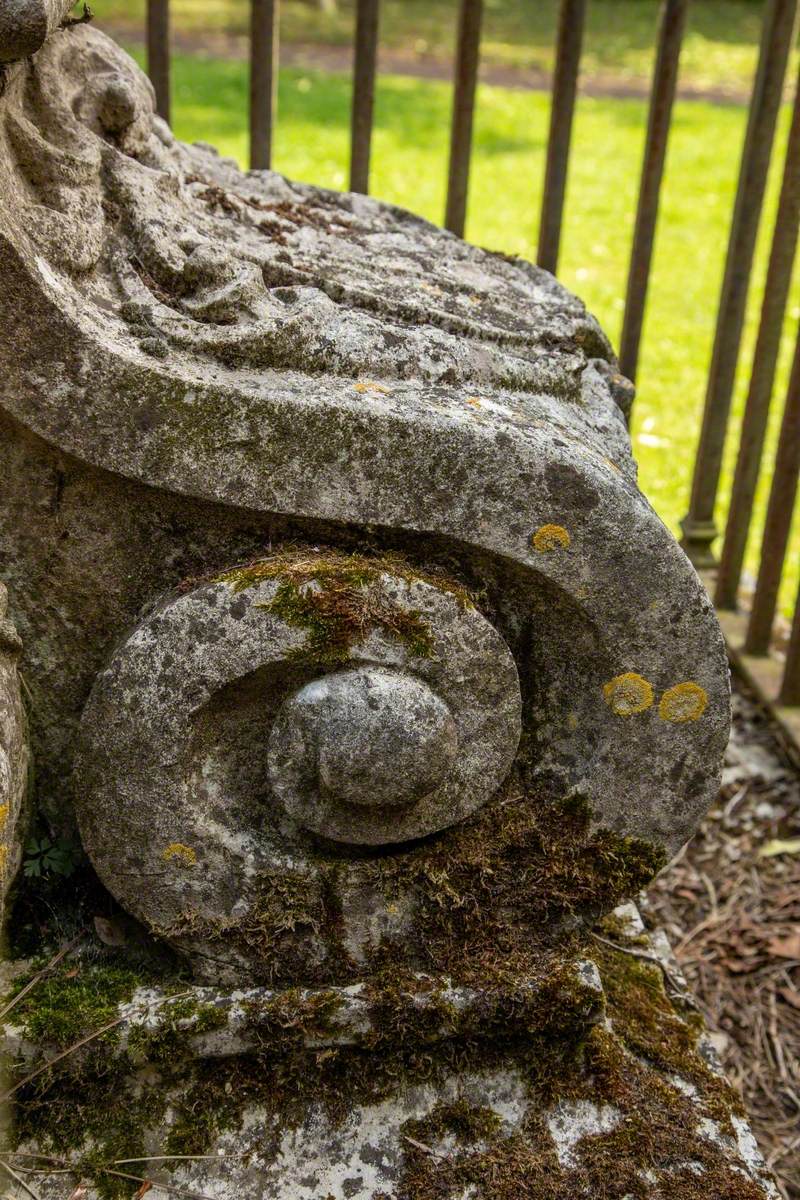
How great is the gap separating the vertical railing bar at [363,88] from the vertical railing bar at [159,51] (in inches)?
15.4

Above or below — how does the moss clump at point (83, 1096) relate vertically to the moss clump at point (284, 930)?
below

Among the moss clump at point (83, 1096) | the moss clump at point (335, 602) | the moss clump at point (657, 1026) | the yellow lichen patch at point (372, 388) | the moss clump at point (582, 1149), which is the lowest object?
the moss clump at point (657, 1026)

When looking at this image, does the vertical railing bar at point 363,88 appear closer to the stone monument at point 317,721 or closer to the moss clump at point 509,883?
the stone monument at point 317,721

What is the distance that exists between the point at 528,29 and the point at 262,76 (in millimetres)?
10899

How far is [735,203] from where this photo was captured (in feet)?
9.55

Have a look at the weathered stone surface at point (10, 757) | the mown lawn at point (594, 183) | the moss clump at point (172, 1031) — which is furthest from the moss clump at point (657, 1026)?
the mown lawn at point (594, 183)

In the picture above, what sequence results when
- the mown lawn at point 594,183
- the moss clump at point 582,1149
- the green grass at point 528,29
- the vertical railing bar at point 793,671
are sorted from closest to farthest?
the moss clump at point 582,1149, the vertical railing bar at point 793,671, the mown lawn at point 594,183, the green grass at point 528,29

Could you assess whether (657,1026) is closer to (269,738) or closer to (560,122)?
(269,738)

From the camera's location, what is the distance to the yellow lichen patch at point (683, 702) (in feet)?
5.06

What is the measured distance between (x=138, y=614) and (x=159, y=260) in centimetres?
44

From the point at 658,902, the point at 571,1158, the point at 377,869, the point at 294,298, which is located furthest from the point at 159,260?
the point at 658,902

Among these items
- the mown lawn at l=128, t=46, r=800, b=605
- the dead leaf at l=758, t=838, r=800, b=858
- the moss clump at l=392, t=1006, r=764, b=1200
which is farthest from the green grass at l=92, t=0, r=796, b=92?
the moss clump at l=392, t=1006, r=764, b=1200

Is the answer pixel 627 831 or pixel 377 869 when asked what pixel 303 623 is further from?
pixel 627 831

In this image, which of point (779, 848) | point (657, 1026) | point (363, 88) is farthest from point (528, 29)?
point (657, 1026)
